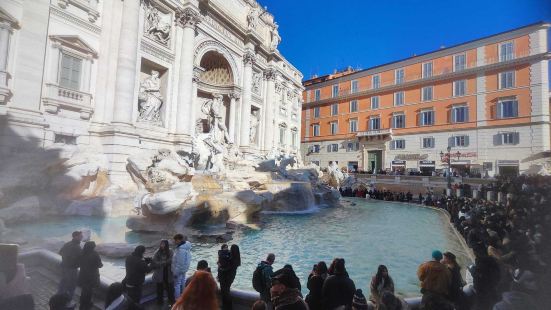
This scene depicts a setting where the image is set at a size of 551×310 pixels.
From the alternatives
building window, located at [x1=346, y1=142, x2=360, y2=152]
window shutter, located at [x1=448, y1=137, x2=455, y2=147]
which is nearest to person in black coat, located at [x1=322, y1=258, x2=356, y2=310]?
window shutter, located at [x1=448, y1=137, x2=455, y2=147]

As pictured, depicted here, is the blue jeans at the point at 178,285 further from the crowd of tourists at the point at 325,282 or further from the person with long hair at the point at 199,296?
the person with long hair at the point at 199,296

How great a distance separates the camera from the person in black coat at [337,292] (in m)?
2.95

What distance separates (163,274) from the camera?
150 inches

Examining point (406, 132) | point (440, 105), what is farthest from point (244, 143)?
point (440, 105)

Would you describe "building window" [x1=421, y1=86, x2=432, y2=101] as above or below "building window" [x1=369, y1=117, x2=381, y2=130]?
above

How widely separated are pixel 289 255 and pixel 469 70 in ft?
90.5

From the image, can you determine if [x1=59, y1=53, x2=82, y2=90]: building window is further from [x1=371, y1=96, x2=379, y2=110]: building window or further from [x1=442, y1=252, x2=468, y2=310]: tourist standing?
[x1=371, y1=96, x2=379, y2=110]: building window

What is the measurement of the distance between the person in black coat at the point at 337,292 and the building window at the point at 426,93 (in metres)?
30.0

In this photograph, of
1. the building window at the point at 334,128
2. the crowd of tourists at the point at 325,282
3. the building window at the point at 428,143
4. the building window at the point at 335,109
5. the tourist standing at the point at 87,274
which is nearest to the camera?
the crowd of tourists at the point at 325,282

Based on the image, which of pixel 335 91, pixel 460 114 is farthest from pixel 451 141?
pixel 335 91

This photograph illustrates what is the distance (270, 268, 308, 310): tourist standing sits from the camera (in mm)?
2357

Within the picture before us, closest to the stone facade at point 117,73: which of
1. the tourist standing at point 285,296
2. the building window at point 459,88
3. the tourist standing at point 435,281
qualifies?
the tourist standing at point 285,296

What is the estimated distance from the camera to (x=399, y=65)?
30.5 meters

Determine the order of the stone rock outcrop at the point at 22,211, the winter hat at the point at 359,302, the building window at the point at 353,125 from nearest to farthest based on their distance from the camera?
the winter hat at the point at 359,302
the stone rock outcrop at the point at 22,211
the building window at the point at 353,125
